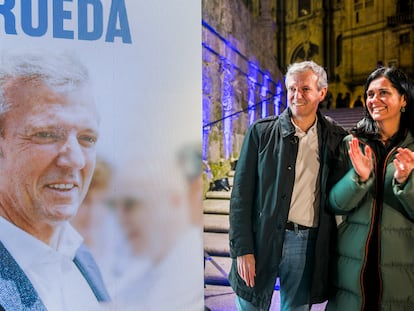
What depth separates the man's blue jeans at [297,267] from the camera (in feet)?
5.72

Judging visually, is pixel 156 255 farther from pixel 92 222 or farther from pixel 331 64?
pixel 331 64

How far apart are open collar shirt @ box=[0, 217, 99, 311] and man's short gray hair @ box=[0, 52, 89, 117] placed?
425 mm

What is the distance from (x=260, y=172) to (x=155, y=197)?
48 cm

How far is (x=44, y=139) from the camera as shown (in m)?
1.39

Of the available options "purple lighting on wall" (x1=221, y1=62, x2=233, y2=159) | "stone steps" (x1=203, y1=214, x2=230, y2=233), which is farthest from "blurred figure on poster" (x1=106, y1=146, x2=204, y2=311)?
"purple lighting on wall" (x1=221, y1=62, x2=233, y2=159)

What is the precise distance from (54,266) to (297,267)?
0.97 metres

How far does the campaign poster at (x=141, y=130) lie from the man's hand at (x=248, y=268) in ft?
0.74

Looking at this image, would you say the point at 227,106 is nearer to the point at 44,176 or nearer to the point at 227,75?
the point at 227,75

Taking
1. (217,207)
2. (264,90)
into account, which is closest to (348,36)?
(264,90)

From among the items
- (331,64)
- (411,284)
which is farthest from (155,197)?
(331,64)

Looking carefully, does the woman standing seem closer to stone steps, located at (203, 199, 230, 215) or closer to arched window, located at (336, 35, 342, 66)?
stone steps, located at (203, 199, 230, 215)

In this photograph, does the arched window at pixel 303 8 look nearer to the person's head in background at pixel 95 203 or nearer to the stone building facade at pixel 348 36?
the stone building facade at pixel 348 36

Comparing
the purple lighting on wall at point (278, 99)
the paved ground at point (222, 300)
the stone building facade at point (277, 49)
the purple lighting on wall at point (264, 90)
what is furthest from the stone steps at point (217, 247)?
the purple lighting on wall at point (278, 99)

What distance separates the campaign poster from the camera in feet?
4.65
